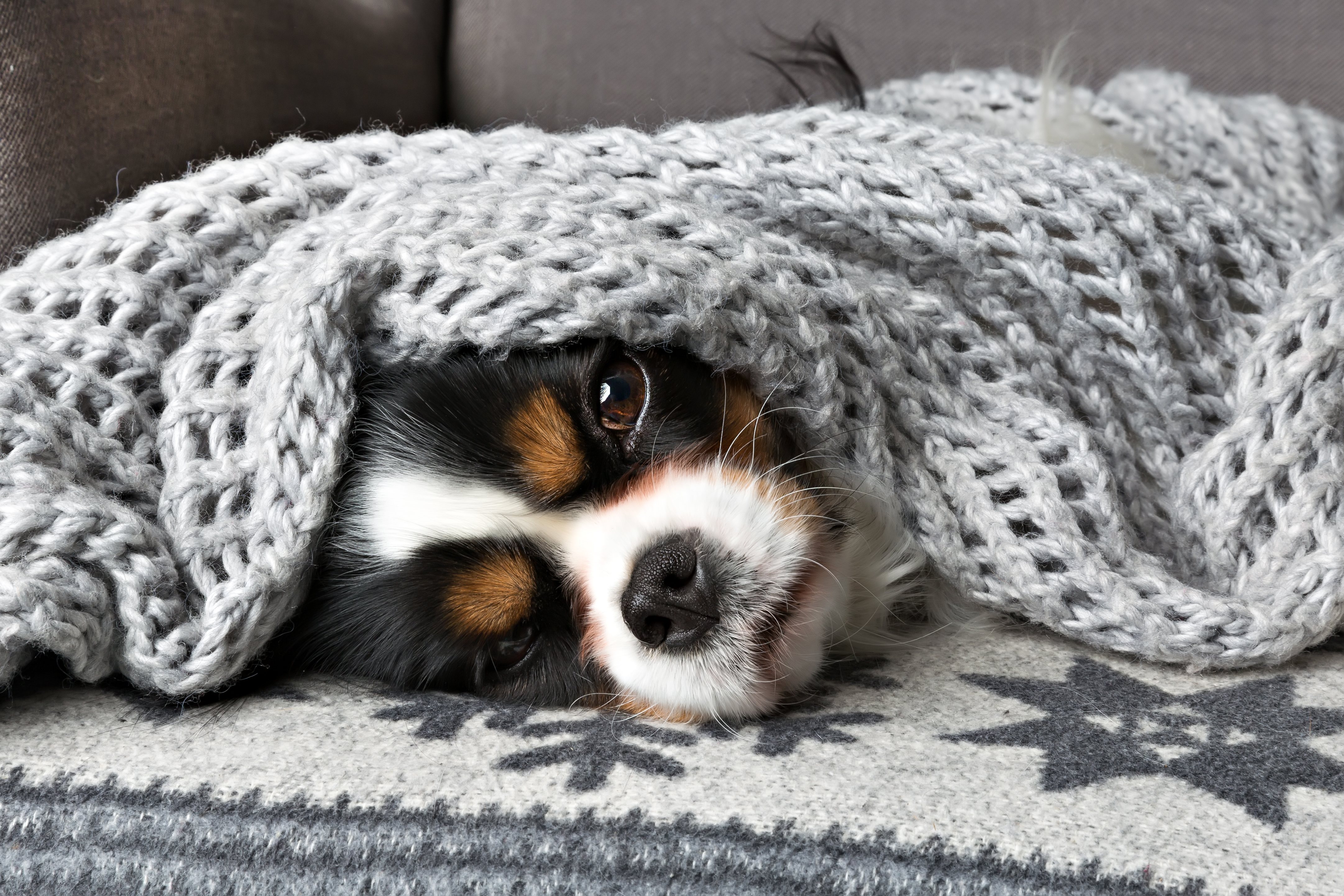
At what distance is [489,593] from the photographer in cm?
100

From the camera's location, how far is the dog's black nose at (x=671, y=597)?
96cm

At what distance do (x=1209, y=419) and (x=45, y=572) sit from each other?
3.77 ft

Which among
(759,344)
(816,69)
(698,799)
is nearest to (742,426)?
(759,344)

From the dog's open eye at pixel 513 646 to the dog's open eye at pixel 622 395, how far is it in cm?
23

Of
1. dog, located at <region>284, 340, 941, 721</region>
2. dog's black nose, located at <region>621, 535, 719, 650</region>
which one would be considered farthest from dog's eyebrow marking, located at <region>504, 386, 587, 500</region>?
dog's black nose, located at <region>621, 535, 719, 650</region>

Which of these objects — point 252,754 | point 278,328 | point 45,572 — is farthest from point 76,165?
point 252,754

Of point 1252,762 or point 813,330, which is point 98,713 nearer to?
point 813,330

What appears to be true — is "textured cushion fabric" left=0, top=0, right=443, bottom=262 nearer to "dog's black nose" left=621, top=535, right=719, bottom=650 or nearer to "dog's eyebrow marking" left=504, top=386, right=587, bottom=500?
"dog's eyebrow marking" left=504, top=386, right=587, bottom=500

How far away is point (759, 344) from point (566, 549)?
0.28 m

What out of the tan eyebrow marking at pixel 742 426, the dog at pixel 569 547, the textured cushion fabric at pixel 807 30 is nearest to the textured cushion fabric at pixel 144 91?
the textured cushion fabric at pixel 807 30

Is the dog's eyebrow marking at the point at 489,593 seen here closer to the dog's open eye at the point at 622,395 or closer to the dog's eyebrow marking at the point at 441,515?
the dog's eyebrow marking at the point at 441,515

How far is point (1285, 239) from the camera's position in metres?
1.13

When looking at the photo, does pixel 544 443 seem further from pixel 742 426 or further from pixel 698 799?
pixel 698 799

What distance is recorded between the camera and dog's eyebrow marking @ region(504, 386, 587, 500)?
3.22 feet
